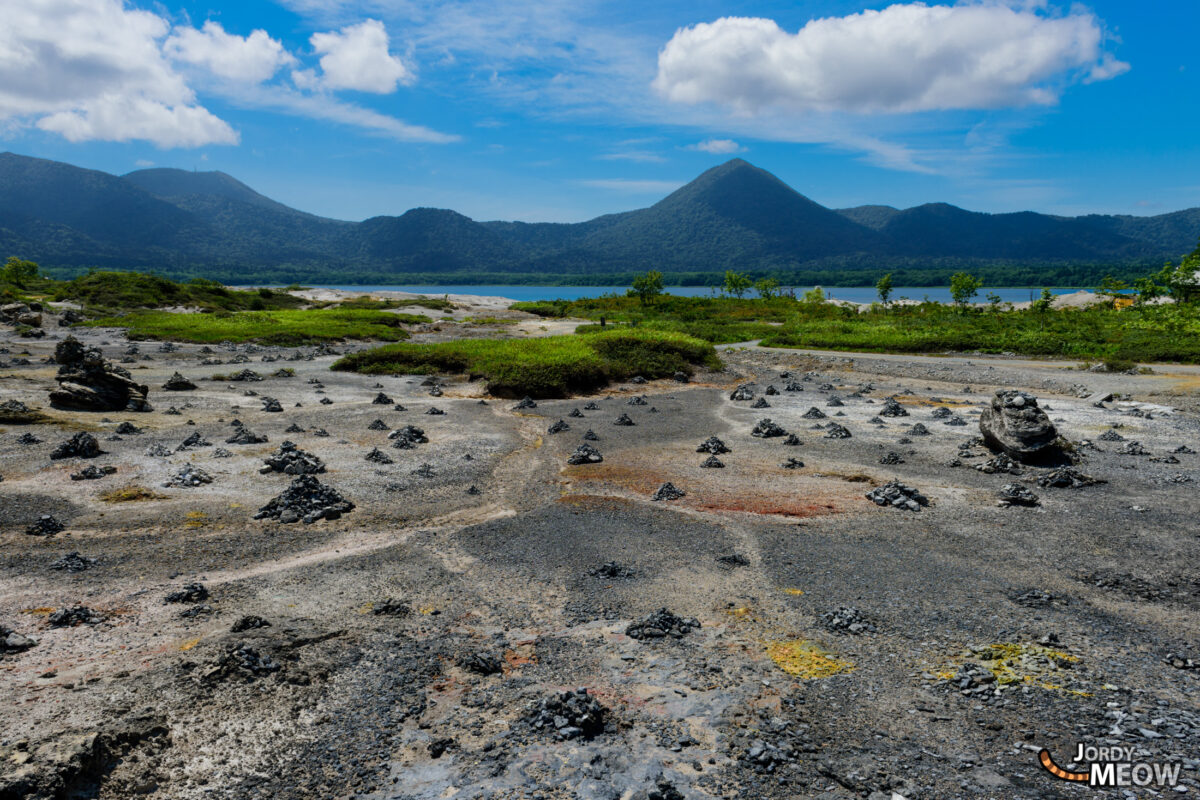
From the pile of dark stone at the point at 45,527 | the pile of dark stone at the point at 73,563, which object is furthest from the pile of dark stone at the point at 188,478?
the pile of dark stone at the point at 73,563

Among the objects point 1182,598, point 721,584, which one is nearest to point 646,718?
point 721,584

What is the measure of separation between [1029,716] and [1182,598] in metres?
5.28

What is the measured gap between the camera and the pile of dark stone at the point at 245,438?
19.3m

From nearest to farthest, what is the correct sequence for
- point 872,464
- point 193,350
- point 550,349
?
point 872,464 → point 550,349 → point 193,350

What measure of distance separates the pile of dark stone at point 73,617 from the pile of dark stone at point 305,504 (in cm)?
450

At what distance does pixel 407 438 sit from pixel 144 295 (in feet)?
251

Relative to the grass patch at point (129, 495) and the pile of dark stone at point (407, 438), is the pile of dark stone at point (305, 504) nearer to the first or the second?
the grass patch at point (129, 495)

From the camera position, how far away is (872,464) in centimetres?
1864

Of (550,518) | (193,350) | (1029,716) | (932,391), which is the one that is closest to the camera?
(1029,716)

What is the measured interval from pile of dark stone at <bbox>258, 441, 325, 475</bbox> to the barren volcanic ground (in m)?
0.60

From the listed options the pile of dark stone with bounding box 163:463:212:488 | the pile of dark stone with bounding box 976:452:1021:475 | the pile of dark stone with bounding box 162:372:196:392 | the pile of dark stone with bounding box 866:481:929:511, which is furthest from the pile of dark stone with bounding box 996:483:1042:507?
the pile of dark stone with bounding box 162:372:196:392

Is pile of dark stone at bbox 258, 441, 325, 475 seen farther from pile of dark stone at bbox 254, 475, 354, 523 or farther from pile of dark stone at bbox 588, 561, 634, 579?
pile of dark stone at bbox 588, 561, 634, 579

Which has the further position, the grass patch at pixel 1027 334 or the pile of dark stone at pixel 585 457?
the grass patch at pixel 1027 334

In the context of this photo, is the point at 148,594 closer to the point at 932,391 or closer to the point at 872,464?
the point at 872,464
